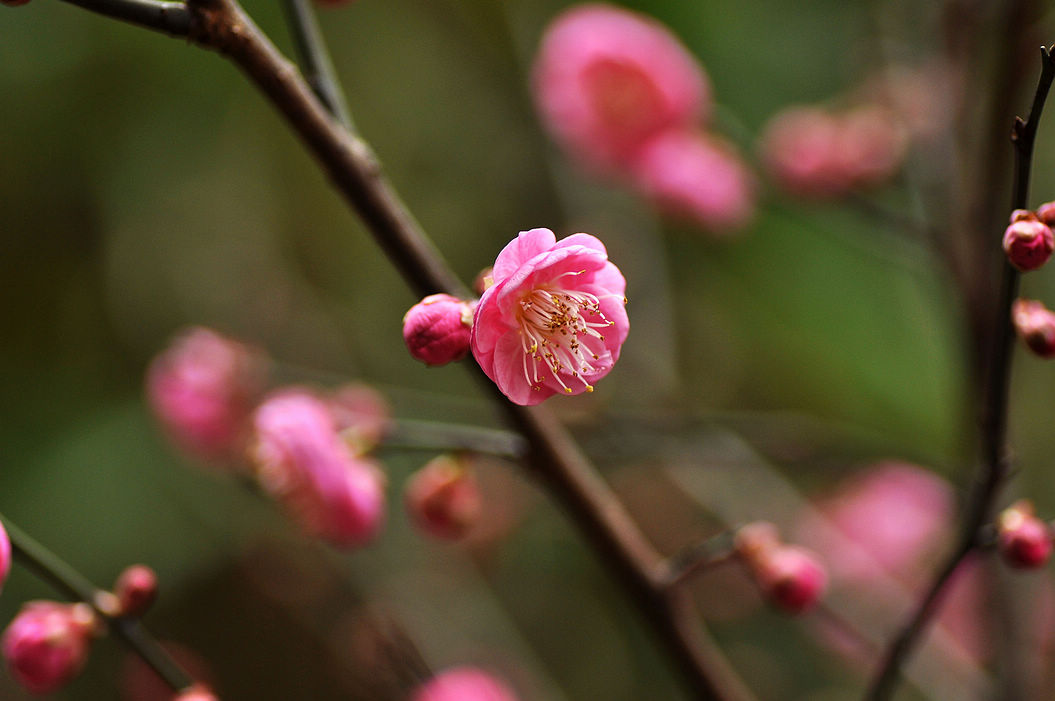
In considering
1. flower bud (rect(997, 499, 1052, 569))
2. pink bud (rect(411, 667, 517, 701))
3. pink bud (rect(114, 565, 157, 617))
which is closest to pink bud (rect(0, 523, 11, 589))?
pink bud (rect(114, 565, 157, 617))

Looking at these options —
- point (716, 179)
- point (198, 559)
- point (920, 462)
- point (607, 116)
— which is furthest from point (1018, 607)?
point (198, 559)

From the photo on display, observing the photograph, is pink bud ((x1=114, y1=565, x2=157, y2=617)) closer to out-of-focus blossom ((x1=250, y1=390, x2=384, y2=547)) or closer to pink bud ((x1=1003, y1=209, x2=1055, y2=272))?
out-of-focus blossom ((x1=250, y1=390, x2=384, y2=547))

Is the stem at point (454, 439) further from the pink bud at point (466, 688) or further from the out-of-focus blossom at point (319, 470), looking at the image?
the pink bud at point (466, 688)

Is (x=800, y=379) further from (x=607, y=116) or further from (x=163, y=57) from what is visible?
(x=163, y=57)

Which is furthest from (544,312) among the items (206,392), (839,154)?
(839,154)

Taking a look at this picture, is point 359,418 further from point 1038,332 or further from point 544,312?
point 1038,332
